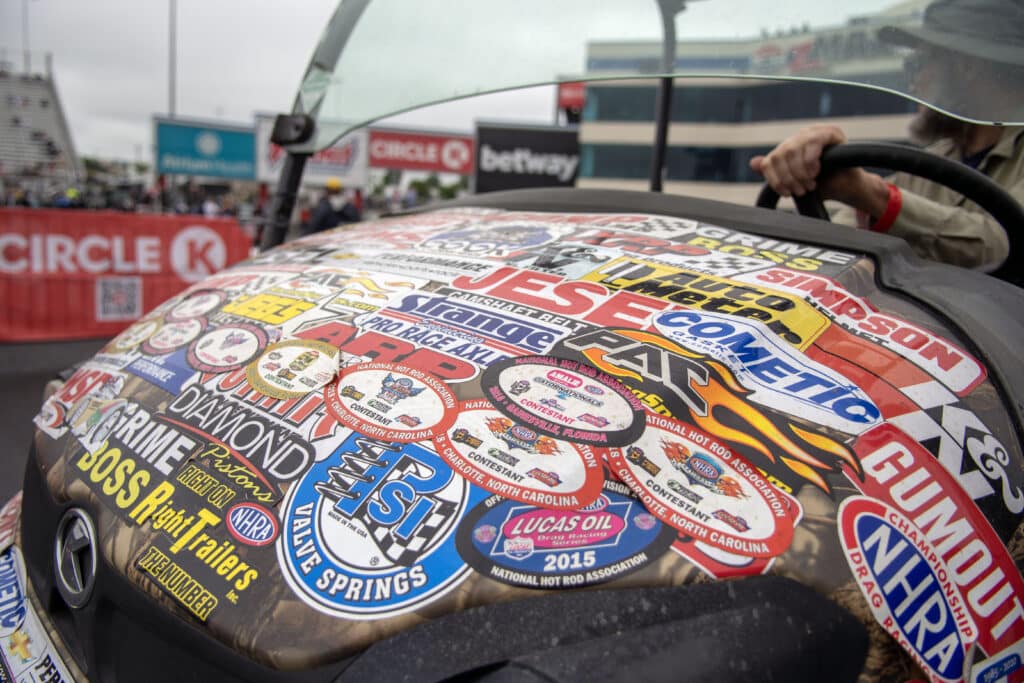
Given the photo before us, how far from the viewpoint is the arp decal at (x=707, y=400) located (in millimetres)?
849

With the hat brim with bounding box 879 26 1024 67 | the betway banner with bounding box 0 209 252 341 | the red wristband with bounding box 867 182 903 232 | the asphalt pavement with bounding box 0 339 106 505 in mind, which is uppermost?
the hat brim with bounding box 879 26 1024 67

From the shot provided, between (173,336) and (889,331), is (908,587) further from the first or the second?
(173,336)

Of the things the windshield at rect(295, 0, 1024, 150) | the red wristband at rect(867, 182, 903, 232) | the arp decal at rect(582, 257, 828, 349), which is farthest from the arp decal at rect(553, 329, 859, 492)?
the red wristband at rect(867, 182, 903, 232)

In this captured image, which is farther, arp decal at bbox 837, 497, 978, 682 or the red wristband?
the red wristband

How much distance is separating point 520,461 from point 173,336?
2.65 feet

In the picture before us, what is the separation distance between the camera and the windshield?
54.8 inches

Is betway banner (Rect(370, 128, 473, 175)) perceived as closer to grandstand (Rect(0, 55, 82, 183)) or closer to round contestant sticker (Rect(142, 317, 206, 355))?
grandstand (Rect(0, 55, 82, 183))

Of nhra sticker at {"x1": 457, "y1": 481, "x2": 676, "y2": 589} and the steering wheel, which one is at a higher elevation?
the steering wheel

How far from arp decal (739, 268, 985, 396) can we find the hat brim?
587mm

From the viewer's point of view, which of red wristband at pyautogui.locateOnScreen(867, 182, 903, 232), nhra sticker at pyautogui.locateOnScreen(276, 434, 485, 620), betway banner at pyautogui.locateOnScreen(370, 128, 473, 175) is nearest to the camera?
nhra sticker at pyautogui.locateOnScreen(276, 434, 485, 620)

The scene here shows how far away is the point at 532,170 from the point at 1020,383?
20.7m

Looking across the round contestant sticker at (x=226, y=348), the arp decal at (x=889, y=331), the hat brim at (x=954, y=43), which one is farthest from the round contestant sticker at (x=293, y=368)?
the hat brim at (x=954, y=43)

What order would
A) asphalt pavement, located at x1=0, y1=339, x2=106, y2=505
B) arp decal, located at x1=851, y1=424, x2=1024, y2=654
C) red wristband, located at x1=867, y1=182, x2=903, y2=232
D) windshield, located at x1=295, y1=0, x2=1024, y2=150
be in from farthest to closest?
asphalt pavement, located at x1=0, y1=339, x2=106, y2=505
red wristband, located at x1=867, y1=182, x2=903, y2=232
windshield, located at x1=295, y1=0, x2=1024, y2=150
arp decal, located at x1=851, y1=424, x2=1024, y2=654

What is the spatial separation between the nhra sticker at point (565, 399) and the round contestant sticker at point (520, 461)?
0.02 meters
